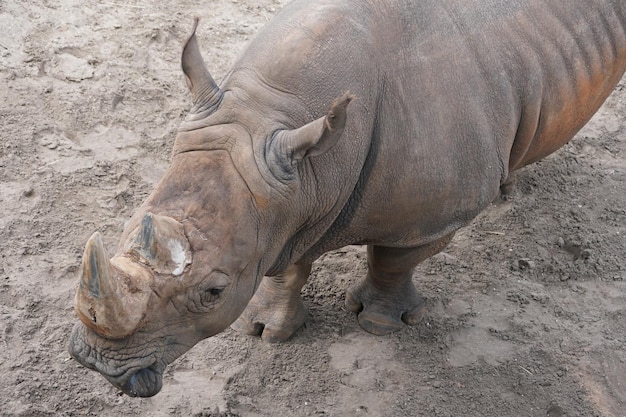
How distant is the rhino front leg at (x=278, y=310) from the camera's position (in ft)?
15.7

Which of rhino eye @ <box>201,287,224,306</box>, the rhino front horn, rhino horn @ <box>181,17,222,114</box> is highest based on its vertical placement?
rhino horn @ <box>181,17,222,114</box>

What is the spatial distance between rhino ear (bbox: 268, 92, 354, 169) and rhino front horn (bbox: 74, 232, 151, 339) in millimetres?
708

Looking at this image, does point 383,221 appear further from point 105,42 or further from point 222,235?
point 105,42

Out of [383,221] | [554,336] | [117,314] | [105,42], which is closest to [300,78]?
[383,221]

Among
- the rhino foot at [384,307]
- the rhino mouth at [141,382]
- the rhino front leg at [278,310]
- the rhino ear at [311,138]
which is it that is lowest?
the rhino foot at [384,307]

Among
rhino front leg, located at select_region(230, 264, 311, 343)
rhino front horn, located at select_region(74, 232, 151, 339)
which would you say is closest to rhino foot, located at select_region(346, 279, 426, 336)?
rhino front leg, located at select_region(230, 264, 311, 343)

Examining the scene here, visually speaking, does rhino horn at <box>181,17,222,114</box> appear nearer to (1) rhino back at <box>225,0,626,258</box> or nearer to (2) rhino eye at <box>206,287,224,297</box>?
(1) rhino back at <box>225,0,626,258</box>

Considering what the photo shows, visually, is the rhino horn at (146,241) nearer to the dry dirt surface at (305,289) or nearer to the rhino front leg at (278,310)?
the dry dirt surface at (305,289)

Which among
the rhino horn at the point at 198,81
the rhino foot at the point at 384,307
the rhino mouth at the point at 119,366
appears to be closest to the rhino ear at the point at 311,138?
the rhino horn at the point at 198,81

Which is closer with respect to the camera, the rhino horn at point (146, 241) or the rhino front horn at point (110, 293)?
the rhino front horn at point (110, 293)

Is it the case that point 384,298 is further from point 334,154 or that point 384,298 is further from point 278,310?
point 334,154

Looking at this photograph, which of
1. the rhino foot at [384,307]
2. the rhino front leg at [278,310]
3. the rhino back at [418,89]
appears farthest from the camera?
the rhino foot at [384,307]

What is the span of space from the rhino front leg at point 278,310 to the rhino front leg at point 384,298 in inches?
13.9

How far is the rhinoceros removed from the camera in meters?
3.15
